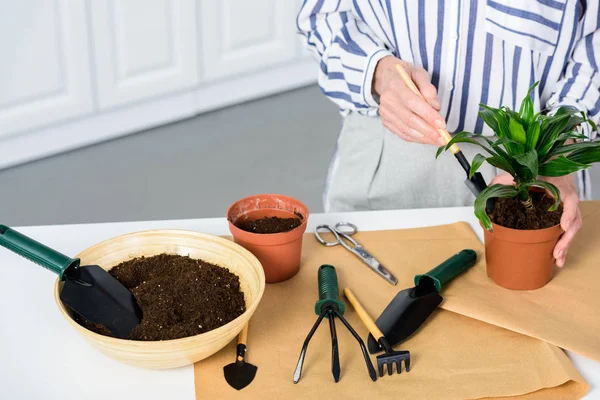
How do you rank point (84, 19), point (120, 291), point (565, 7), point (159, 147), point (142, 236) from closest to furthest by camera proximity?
point (120, 291) → point (142, 236) → point (565, 7) → point (84, 19) → point (159, 147)

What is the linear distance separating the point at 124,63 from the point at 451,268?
2297mm

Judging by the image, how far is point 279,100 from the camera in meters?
3.69

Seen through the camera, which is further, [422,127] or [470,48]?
[470,48]

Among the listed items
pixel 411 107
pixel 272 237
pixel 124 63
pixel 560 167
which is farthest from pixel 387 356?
pixel 124 63

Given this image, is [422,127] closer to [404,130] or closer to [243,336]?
[404,130]

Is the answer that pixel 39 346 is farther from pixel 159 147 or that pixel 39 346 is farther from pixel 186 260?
pixel 159 147

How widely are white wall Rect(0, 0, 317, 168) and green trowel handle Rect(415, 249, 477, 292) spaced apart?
2173mm

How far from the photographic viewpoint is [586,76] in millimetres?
1348

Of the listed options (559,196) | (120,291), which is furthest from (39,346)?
(559,196)

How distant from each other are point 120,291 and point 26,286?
0.22 metres

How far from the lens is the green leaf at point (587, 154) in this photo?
993mm

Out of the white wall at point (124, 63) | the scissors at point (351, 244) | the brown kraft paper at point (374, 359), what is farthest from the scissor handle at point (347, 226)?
the white wall at point (124, 63)

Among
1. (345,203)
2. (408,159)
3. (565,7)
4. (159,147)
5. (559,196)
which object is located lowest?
(159,147)

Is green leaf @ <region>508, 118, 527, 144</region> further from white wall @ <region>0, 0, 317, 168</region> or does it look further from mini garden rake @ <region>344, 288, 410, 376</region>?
white wall @ <region>0, 0, 317, 168</region>
